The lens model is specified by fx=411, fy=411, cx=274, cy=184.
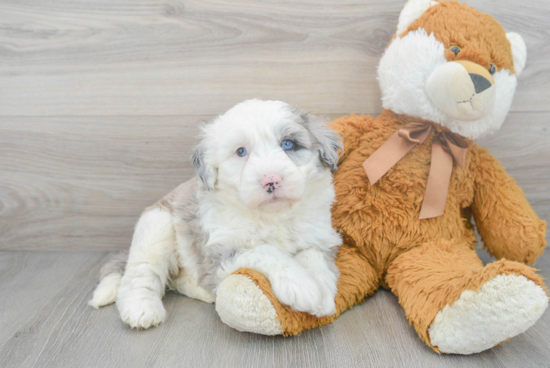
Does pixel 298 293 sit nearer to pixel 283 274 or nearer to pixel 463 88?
pixel 283 274

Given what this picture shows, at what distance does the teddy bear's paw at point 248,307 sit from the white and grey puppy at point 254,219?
6cm

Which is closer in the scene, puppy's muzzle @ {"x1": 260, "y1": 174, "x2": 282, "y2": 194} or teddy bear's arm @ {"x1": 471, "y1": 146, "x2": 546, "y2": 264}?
puppy's muzzle @ {"x1": 260, "y1": 174, "x2": 282, "y2": 194}

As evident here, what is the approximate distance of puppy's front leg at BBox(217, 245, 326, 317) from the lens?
108cm

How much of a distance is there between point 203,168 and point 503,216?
1045 millimetres

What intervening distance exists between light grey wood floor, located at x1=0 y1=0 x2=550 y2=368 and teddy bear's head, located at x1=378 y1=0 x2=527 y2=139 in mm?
323

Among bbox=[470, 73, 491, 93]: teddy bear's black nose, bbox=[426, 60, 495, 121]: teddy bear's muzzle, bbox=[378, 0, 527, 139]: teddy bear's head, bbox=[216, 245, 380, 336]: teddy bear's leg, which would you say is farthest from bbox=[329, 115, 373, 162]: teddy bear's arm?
bbox=[216, 245, 380, 336]: teddy bear's leg

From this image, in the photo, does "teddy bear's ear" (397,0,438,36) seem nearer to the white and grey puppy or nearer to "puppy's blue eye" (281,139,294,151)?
the white and grey puppy

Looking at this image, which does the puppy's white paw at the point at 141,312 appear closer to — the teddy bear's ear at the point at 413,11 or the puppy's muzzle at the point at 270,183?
the puppy's muzzle at the point at 270,183

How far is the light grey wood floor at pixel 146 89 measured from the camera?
1693 mm

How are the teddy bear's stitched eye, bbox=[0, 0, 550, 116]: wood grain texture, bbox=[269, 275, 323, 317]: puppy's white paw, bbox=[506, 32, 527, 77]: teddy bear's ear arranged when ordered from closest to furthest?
bbox=[269, 275, 323, 317]: puppy's white paw < the teddy bear's stitched eye < bbox=[506, 32, 527, 77]: teddy bear's ear < bbox=[0, 0, 550, 116]: wood grain texture

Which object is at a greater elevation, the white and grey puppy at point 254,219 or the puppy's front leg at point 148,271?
the white and grey puppy at point 254,219

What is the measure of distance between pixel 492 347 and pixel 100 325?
1.15 meters

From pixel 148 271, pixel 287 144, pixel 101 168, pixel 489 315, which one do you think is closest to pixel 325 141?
pixel 287 144

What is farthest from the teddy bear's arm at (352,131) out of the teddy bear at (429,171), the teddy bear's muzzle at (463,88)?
the teddy bear's muzzle at (463,88)
